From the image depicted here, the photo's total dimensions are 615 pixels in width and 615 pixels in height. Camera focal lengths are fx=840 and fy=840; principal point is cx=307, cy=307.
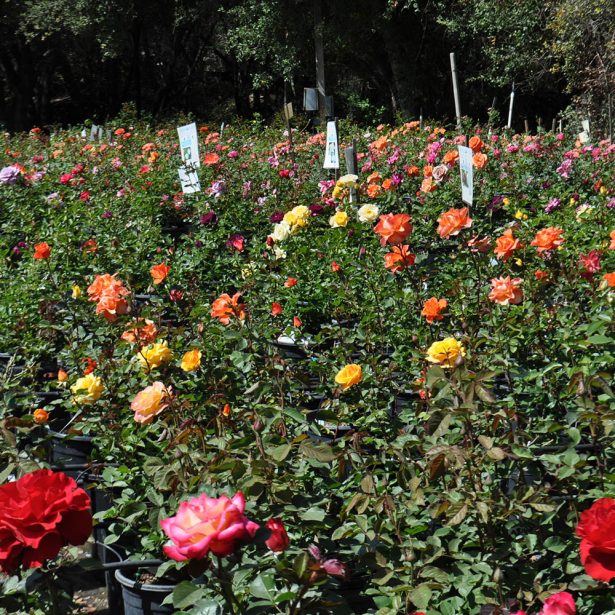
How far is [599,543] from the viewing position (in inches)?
39.8

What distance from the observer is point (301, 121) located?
1348 cm

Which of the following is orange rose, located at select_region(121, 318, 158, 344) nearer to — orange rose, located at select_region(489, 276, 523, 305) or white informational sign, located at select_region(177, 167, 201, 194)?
orange rose, located at select_region(489, 276, 523, 305)

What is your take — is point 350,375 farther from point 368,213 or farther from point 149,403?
point 368,213

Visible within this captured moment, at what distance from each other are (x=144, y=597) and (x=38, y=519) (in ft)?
2.74

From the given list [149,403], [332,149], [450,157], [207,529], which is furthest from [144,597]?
[332,149]

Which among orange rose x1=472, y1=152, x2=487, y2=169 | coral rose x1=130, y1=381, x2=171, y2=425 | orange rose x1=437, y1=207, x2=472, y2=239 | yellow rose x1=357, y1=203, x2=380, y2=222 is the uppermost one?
orange rose x1=437, y1=207, x2=472, y2=239

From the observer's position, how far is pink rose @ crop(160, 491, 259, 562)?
963mm

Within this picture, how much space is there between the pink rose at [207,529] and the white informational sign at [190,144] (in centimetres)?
456

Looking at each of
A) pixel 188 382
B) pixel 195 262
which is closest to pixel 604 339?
pixel 188 382

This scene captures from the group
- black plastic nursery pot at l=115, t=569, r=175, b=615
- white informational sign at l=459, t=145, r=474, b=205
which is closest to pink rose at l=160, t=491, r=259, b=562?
black plastic nursery pot at l=115, t=569, r=175, b=615

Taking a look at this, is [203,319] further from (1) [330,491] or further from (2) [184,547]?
(2) [184,547]

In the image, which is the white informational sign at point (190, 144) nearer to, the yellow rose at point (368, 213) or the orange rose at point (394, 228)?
the yellow rose at point (368, 213)

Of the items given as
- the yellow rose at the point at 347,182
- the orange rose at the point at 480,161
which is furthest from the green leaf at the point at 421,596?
the orange rose at the point at 480,161

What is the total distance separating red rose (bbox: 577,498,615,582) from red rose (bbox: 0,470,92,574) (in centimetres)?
64
